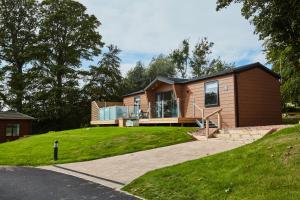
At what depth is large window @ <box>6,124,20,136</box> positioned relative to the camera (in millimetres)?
39625

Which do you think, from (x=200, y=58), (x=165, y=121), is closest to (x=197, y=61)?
(x=200, y=58)

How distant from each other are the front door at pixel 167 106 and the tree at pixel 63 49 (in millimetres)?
19805

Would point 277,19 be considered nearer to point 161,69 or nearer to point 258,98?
point 258,98

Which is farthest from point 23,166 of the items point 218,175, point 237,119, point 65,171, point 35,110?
point 35,110

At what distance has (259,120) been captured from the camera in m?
22.6

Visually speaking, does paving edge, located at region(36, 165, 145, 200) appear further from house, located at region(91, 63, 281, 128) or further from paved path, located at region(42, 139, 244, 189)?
house, located at region(91, 63, 281, 128)

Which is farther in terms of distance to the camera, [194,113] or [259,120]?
[194,113]

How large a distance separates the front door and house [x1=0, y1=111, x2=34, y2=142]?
1933 centimetres

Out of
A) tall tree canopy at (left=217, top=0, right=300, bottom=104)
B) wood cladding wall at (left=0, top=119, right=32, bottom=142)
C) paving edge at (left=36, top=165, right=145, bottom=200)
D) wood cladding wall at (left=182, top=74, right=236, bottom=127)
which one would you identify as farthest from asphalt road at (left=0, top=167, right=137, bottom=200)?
wood cladding wall at (left=0, top=119, right=32, bottom=142)

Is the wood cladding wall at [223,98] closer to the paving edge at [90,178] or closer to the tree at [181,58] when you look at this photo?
the paving edge at [90,178]

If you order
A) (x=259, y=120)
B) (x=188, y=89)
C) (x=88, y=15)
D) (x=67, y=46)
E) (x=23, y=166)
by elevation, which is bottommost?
(x=23, y=166)

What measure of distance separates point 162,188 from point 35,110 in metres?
39.1

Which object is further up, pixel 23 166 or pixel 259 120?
pixel 259 120

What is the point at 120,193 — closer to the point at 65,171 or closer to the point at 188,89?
the point at 65,171
